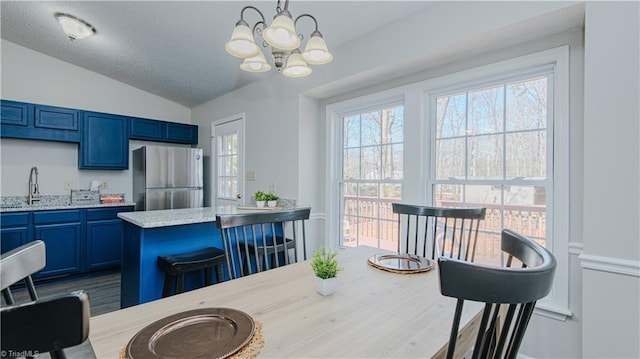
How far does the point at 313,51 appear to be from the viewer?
1.64m

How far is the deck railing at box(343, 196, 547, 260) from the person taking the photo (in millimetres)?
2014

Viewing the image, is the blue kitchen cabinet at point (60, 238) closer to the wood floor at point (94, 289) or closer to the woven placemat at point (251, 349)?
the wood floor at point (94, 289)

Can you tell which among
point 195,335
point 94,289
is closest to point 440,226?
point 195,335

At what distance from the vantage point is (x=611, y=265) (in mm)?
1479

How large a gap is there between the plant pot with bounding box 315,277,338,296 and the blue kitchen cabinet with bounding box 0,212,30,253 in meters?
3.92

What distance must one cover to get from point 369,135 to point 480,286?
99.6 inches

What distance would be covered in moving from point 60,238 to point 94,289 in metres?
0.81

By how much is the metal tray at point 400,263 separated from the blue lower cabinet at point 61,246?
389 cm

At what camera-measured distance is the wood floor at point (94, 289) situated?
2.96m

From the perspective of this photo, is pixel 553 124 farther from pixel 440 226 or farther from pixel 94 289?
pixel 94 289

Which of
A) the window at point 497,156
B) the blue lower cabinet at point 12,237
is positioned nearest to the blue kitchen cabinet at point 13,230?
the blue lower cabinet at point 12,237

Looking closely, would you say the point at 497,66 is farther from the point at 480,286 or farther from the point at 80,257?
the point at 80,257

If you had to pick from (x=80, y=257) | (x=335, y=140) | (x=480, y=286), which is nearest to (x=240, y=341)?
(x=480, y=286)

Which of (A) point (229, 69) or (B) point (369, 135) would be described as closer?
(B) point (369, 135)
